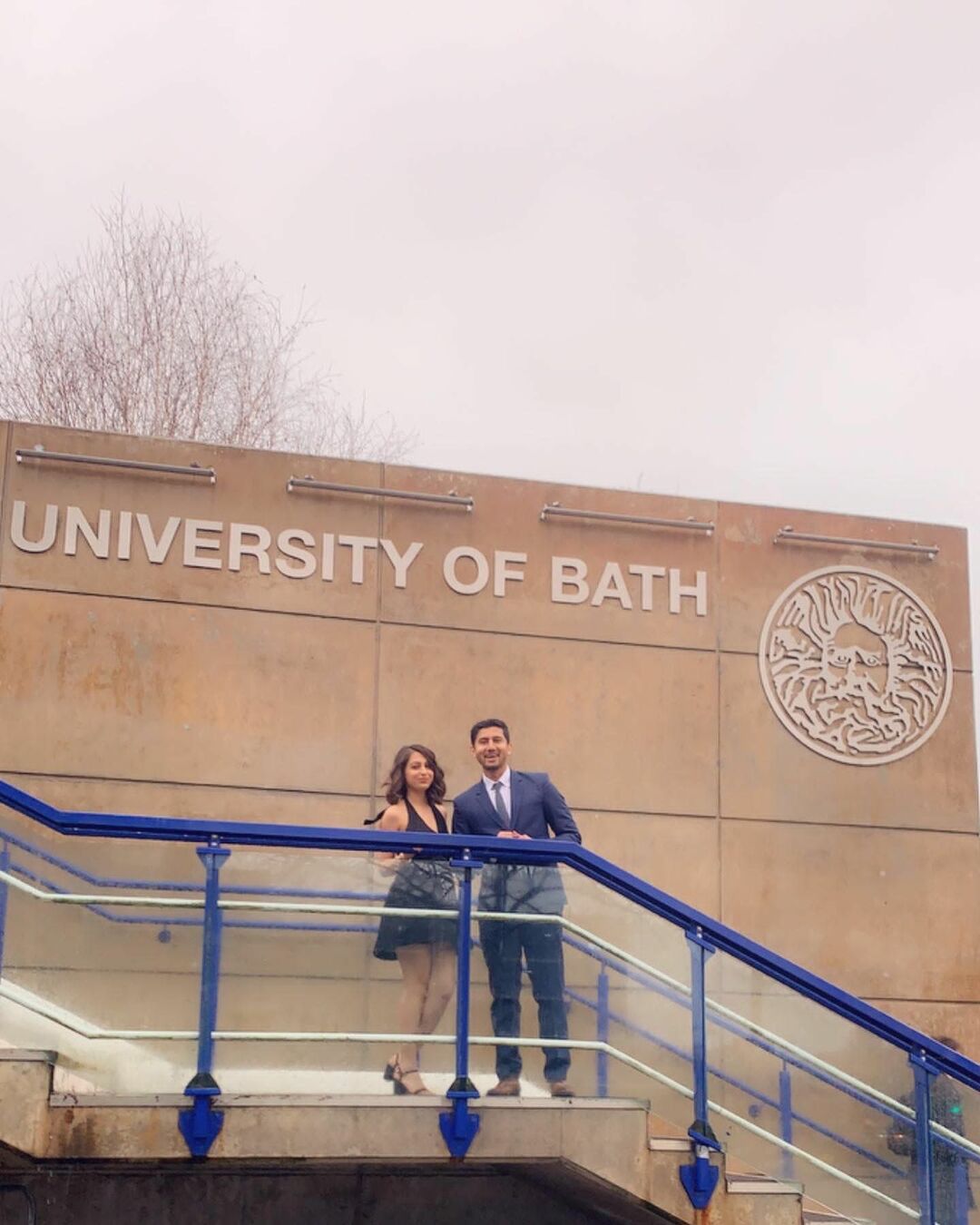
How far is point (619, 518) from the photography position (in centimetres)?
1052

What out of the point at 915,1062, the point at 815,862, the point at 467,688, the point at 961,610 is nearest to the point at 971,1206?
the point at 915,1062

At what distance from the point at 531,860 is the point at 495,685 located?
360 centimetres

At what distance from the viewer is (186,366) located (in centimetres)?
2312

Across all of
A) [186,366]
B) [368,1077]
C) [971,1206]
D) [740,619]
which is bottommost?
[971,1206]

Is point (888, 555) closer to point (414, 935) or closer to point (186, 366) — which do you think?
point (414, 935)

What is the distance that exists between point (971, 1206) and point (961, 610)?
507 centimetres

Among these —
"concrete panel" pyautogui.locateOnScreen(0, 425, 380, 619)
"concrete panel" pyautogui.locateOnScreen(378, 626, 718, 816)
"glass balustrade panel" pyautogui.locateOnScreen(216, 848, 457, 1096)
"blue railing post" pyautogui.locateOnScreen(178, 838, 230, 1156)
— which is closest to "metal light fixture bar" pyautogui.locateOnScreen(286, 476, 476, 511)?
"concrete panel" pyautogui.locateOnScreen(0, 425, 380, 619)

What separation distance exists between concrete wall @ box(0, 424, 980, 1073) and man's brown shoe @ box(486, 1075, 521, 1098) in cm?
341

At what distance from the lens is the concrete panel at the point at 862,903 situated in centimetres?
1016

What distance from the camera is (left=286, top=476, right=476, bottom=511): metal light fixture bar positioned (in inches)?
394

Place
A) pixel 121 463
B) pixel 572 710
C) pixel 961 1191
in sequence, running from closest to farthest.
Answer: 1. pixel 961 1191
2. pixel 121 463
3. pixel 572 710

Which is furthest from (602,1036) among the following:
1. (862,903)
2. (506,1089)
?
(862,903)

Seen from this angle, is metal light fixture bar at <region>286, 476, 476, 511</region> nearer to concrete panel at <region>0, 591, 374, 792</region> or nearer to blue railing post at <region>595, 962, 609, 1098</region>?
concrete panel at <region>0, 591, 374, 792</region>

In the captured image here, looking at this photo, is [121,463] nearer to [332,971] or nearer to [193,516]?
[193,516]
